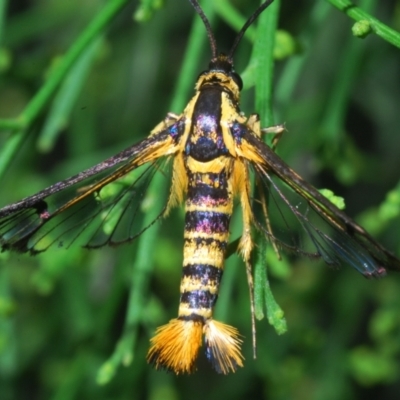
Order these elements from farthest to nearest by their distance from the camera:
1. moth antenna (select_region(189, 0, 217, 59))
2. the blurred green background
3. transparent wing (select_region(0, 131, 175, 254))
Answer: the blurred green background, moth antenna (select_region(189, 0, 217, 59)), transparent wing (select_region(0, 131, 175, 254))

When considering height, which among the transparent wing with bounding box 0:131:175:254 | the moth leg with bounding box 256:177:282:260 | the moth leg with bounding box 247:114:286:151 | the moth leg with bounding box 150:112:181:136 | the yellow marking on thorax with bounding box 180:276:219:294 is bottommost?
the yellow marking on thorax with bounding box 180:276:219:294

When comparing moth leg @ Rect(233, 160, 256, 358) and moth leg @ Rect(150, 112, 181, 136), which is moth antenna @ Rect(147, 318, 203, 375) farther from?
moth leg @ Rect(150, 112, 181, 136)

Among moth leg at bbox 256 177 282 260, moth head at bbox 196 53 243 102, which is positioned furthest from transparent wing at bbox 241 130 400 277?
moth head at bbox 196 53 243 102

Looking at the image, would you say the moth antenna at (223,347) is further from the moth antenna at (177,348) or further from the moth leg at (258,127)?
the moth leg at (258,127)

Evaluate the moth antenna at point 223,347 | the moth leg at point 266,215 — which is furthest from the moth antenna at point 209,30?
the moth antenna at point 223,347

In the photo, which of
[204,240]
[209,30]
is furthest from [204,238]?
[209,30]

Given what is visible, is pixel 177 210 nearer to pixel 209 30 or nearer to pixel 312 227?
pixel 209 30
